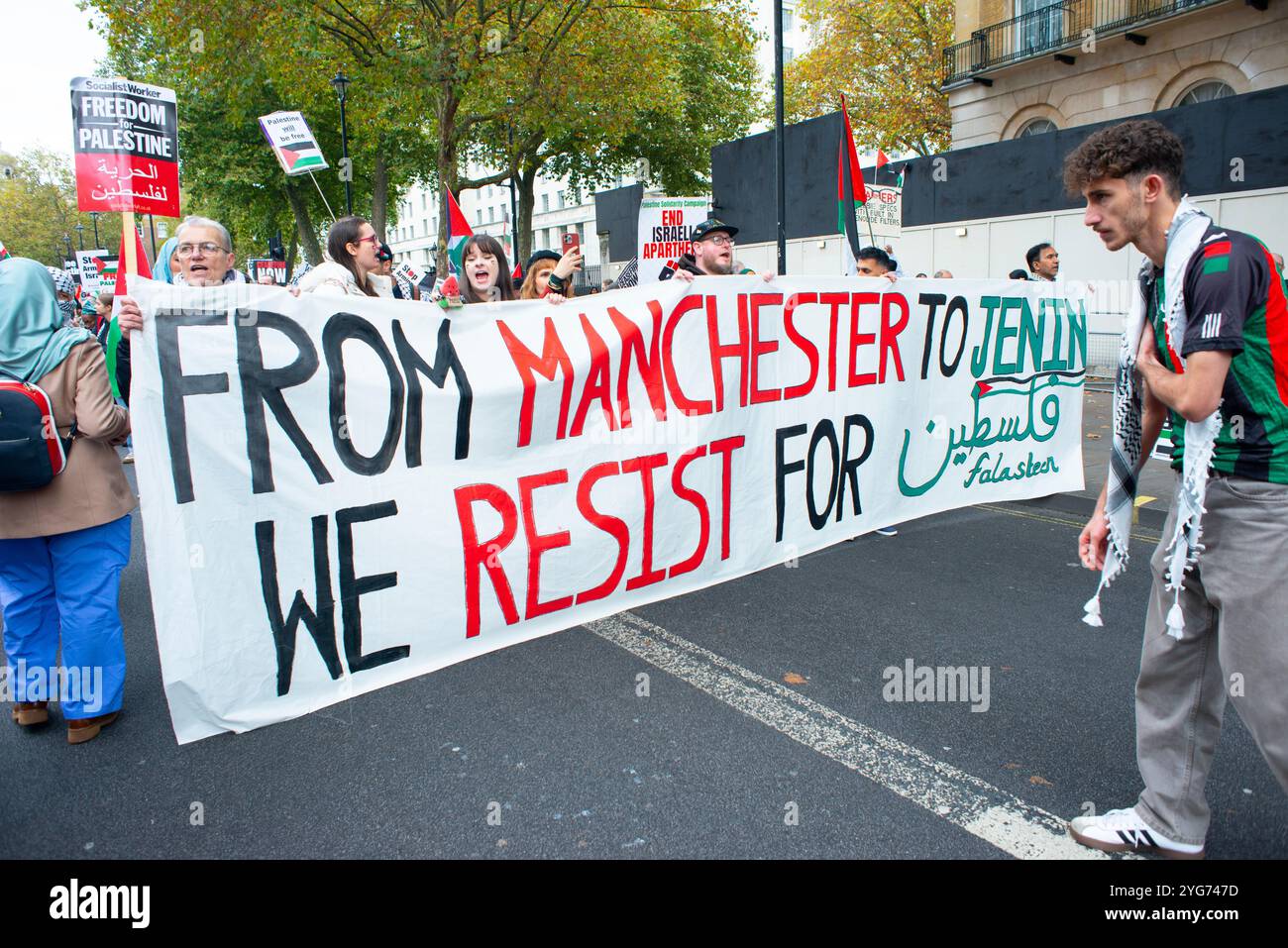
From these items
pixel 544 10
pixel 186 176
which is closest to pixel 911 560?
pixel 544 10

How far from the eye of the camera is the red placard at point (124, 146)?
4.45m

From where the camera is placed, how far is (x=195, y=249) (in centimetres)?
393

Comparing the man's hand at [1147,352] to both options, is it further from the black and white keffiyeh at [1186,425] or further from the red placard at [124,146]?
the red placard at [124,146]

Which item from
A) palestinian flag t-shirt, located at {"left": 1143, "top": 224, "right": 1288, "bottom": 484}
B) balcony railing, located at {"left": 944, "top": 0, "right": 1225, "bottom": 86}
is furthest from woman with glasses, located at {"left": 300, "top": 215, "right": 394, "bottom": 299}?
balcony railing, located at {"left": 944, "top": 0, "right": 1225, "bottom": 86}

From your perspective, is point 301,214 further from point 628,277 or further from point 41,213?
point 41,213

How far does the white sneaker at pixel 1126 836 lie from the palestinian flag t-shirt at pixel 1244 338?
3.40 ft

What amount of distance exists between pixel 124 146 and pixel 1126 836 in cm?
525

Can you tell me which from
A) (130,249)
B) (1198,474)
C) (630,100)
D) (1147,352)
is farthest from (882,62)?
(1198,474)

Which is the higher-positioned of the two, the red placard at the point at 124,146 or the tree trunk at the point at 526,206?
the tree trunk at the point at 526,206

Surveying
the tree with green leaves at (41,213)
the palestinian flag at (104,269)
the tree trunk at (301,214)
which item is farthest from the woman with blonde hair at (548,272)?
the tree with green leaves at (41,213)

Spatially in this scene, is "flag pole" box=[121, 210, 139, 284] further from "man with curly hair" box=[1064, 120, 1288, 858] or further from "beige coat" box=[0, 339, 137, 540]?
"man with curly hair" box=[1064, 120, 1288, 858]

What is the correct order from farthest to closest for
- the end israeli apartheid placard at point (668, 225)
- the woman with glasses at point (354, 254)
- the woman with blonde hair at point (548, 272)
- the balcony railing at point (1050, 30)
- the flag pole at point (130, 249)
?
the balcony railing at point (1050, 30) → the end israeli apartheid placard at point (668, 225) → the woman with blonde hair at point (548, 272) → the woman with glasses at point (354, 254) → the flag pole at point (130, 249)

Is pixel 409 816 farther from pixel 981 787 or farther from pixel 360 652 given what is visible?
pixel 981 787

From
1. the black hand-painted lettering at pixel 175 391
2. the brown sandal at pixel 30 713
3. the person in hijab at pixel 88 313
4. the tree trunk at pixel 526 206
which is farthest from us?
the tree trunk at pixel 526 206
